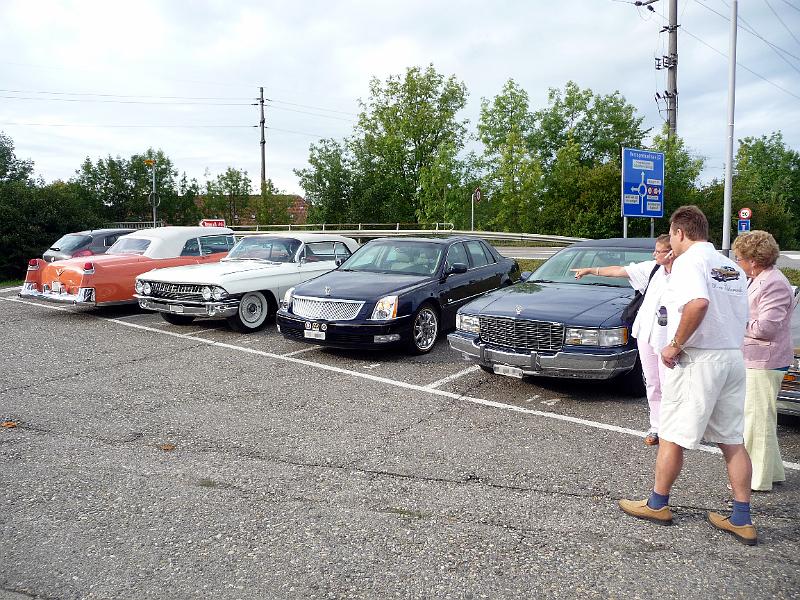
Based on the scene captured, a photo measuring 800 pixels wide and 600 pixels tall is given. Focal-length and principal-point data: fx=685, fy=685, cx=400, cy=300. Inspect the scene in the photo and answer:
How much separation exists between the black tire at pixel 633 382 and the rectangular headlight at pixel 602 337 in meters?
0.39

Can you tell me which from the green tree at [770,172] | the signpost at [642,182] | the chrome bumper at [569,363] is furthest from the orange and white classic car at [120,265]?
the green tree at [770,172]

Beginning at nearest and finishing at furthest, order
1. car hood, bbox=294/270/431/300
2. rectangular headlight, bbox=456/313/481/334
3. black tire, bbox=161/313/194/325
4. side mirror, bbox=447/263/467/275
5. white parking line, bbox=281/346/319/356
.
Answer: rectangular headlight, bbox=456/313/481/334, car hood, bbox=294/270/431/300, white parking line, bbox=281/346/319/356, side mirror, bbox=447/263/467/275, black tire, bbox=161/313/194/325

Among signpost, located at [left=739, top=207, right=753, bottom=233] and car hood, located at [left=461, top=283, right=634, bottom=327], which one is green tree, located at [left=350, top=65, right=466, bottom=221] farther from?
car hood, located at [left=461, top=283, right=634, bottom=327]

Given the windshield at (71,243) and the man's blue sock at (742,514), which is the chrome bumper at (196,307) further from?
the man's blue sock at (742,514)

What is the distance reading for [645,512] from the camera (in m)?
3.89

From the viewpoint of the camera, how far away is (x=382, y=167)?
5834 centimetres

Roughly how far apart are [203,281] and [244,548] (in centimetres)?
715

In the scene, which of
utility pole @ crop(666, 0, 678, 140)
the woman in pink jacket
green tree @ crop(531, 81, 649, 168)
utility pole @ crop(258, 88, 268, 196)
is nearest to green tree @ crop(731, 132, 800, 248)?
green tree @ crop(531, 81, 649, 168)

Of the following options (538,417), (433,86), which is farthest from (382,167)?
(538,417)

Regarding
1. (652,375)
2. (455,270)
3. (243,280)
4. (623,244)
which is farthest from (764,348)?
(243,280)

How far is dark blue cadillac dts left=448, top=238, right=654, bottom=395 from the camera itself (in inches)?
248

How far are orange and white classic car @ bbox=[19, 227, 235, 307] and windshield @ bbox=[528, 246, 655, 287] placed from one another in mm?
7128

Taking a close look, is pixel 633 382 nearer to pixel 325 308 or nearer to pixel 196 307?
pixel 325 308

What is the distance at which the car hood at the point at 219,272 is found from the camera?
1031cm
